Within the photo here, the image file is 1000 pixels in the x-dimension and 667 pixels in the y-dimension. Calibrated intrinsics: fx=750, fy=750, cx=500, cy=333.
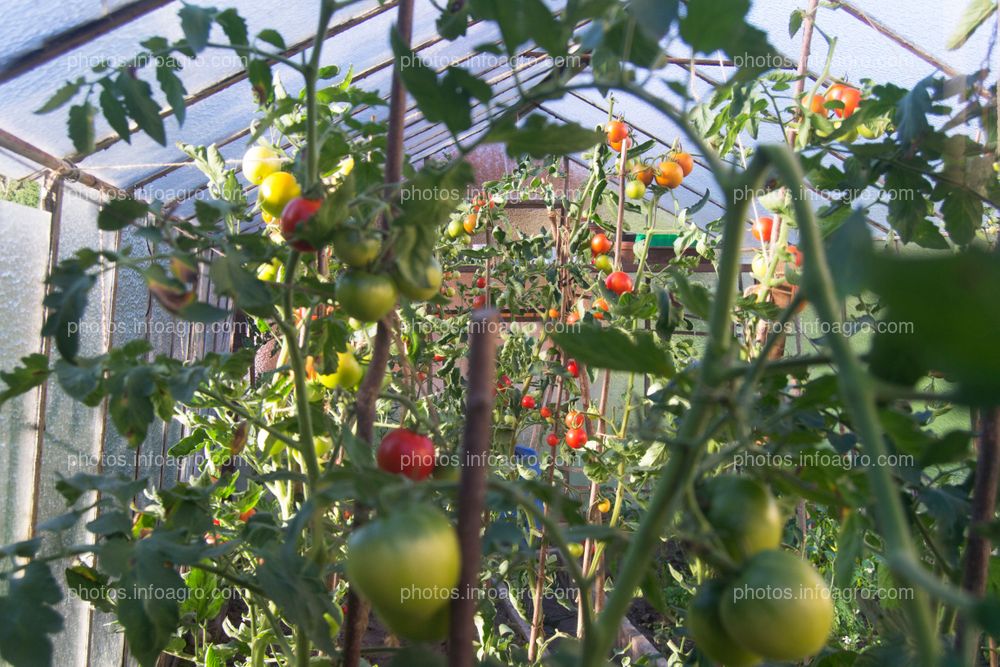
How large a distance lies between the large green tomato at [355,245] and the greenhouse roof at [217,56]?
0.80 meters

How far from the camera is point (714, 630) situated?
0.37 metres

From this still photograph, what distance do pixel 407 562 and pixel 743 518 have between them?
0.54 ft

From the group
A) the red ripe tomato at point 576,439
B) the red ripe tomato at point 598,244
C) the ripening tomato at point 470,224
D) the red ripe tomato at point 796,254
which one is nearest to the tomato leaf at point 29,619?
the red ripe tomato at point 796,254

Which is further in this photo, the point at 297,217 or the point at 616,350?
the point at 297,217

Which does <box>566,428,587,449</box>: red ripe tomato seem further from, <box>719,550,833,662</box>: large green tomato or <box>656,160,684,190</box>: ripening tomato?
<box>719,550,833,662</box>: large green tomato

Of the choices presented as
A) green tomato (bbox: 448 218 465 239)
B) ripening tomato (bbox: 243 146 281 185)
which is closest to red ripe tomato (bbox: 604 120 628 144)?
green tomato (bbox: 448 218 465 239)

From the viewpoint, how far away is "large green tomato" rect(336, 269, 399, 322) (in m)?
0.53

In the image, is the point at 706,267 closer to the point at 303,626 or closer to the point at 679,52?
the point at 679,52

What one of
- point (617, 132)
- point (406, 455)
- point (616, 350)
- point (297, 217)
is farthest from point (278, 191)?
point (617, 132)

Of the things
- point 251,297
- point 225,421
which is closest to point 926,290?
point 251,297

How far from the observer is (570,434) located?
82.3 inches

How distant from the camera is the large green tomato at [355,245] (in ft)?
1.75

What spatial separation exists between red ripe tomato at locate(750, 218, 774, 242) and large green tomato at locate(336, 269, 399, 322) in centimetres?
112

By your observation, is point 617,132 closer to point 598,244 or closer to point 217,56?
point 598,244
